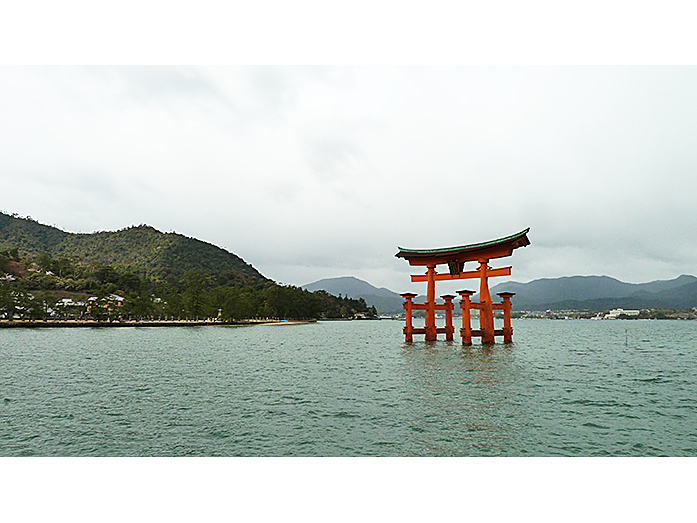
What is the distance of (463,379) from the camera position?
12.8m

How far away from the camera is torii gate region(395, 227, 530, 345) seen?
21.8 m

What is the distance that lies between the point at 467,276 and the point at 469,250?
202 centimetres

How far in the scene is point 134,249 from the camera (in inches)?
4333

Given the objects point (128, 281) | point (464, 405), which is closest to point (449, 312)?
point (464, 405)

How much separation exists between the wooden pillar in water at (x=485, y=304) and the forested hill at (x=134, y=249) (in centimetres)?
8747

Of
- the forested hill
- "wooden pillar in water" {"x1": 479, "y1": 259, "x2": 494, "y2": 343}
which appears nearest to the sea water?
"wooden pillar in water" {"x1": 479, "y1": 259, "x2": 494, "y2": 343}

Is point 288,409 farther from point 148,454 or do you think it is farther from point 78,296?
point 78,296

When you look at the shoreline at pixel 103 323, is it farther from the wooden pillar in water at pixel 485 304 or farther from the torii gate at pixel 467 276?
the wooden pillar in water at pixel 485 304

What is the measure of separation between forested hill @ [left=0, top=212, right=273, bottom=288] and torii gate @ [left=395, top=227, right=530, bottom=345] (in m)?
83.9

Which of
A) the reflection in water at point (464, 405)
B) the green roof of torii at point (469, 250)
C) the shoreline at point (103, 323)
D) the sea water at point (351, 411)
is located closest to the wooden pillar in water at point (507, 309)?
the green roof of torii at point (469, 250)

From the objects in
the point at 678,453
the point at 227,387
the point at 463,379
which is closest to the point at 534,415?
the point at 678,453

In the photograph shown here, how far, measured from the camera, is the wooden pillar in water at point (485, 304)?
22188 millimetres

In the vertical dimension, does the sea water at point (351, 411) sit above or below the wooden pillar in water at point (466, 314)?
below

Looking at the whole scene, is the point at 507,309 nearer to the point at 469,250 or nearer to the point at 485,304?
the point at 485,304
